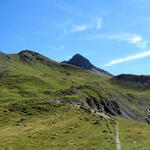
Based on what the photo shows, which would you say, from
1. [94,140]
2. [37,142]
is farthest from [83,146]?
[37,142]

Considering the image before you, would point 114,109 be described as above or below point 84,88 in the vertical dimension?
below

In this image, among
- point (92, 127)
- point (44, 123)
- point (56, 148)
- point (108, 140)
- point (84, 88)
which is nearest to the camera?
point (56, 148)

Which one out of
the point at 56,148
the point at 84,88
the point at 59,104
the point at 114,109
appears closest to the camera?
the point at 56,148

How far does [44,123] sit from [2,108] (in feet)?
84.4

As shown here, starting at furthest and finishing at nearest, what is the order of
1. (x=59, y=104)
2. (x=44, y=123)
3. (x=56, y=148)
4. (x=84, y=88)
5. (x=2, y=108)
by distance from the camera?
(x=84, y=88), (x=59, y=104), (x=2, y=108), (x=44, y=123), (x=56, y=148)

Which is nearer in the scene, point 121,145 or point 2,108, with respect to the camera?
point 121,145

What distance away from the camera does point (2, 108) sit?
75812 millimetres

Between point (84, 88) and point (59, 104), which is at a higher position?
point (84, 88)

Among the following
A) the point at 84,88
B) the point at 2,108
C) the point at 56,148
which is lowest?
the point at 56,148

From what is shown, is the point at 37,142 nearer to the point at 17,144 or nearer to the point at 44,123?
the point at 17,144

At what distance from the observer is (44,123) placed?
59.8m

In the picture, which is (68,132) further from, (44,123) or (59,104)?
(59,104)

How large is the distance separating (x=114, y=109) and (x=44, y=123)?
68268 millimetres

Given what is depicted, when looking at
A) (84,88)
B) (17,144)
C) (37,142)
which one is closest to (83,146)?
(37,142)
